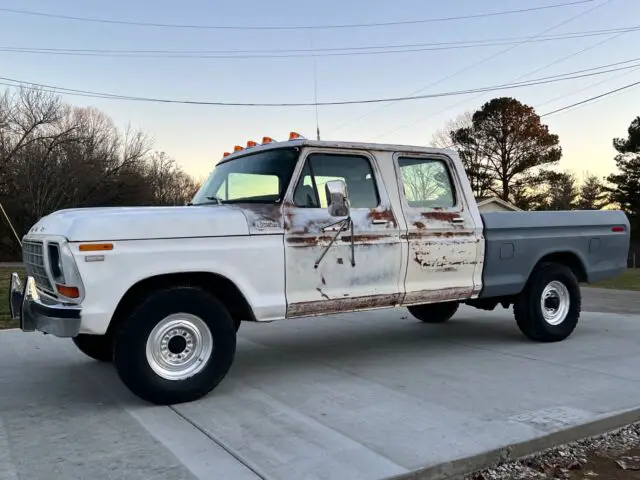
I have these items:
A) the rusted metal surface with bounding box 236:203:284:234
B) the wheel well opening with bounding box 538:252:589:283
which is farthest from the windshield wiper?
the wheel well opening with bounding box 538:252:589:283

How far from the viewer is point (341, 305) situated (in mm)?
5152

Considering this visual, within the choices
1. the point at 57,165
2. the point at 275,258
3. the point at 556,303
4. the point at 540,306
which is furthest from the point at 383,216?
the point at 57,165

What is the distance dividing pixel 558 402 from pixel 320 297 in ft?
6.64

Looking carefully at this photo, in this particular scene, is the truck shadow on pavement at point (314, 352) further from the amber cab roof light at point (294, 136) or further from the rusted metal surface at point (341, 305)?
the amber cab roof light at point (294, 136)

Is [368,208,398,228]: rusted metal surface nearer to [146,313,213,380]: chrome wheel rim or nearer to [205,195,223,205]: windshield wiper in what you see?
[205,195,223,205]: windshield wiper

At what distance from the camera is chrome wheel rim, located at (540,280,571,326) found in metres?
6.71

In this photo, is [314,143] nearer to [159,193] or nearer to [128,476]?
[128,476]

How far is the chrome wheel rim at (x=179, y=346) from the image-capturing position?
438 cm

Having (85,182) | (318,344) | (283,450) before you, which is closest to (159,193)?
(85,182)

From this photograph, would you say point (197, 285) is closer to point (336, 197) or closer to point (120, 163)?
point (336, 197)

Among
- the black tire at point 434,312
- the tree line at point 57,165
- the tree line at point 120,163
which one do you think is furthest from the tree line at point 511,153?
the black tire at point 434,312

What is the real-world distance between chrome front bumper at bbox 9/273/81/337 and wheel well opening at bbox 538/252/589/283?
5.05 metres

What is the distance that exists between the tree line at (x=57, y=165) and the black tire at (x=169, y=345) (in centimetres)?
3197

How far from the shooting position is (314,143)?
5172mm
